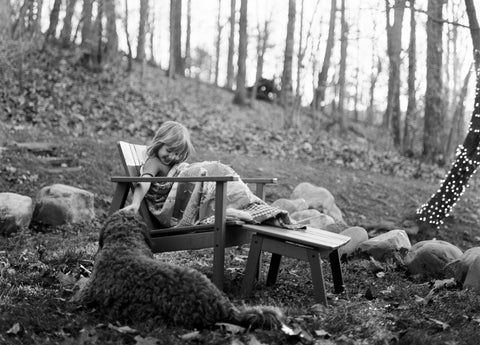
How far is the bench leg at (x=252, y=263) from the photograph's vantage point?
410 cm

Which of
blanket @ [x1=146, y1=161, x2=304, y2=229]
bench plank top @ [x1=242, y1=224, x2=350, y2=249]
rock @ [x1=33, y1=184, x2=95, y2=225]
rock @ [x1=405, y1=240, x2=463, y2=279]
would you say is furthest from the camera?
rock @ [x1=33, y1=184, x2=95, y2=225]

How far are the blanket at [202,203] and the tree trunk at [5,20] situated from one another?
726 cm

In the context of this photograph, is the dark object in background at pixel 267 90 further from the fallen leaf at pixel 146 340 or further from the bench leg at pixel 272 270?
the fallen leaf at pixel 146 340

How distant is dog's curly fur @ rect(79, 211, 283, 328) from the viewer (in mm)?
3219

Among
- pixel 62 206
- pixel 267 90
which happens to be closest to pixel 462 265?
pixel 62 206

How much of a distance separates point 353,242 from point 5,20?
8220 millimetres

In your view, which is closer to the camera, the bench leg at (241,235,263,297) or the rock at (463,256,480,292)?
the bench leg at (241,235,263,297)

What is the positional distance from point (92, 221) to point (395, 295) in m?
3.87

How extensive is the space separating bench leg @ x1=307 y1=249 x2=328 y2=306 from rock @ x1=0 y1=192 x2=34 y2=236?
3.42m

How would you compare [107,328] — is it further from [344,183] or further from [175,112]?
[175,112]

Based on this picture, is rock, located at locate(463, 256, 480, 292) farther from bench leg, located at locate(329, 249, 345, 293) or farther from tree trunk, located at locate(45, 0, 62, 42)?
tree trunk, located at locate(45, 0, 62, 42)

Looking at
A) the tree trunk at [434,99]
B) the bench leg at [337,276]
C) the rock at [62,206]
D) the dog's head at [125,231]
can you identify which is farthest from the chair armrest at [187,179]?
the tree trunk at [434,99]

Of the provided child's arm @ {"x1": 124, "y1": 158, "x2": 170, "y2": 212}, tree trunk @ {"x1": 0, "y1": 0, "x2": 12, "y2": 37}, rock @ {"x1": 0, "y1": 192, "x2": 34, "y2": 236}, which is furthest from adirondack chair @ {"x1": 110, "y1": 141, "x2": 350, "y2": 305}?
tree trunk @ {"x1": 0, "y1": 0, "x2": 12, "y2": 37}

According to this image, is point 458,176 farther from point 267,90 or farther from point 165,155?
point 267,90
